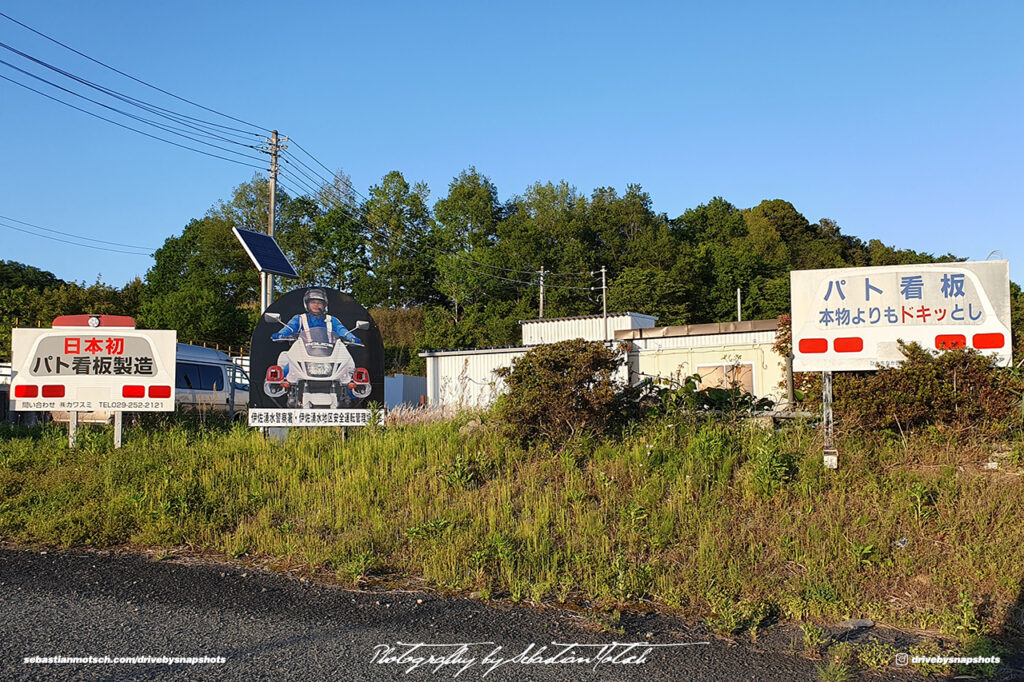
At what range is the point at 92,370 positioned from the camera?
10.6 metres

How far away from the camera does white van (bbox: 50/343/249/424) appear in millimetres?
16219

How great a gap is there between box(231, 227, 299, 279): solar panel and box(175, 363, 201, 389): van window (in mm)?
3988

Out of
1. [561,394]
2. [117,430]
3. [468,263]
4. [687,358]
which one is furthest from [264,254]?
[468,263]

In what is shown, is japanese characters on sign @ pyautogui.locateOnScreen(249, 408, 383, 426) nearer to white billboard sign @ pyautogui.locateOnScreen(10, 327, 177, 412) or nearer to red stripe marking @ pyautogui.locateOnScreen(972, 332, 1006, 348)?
white billboard sign @ pyautogui.locateOnScreen(10, 327, 177, 412)

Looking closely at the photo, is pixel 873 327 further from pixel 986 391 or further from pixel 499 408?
pixel 499 408

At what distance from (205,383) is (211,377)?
0.27 meters

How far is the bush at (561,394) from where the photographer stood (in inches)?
359

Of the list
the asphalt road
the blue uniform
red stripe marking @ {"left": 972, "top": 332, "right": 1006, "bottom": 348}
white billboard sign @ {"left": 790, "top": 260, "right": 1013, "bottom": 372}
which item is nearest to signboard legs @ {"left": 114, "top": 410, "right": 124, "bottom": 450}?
the blue uniform

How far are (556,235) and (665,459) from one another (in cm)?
5473

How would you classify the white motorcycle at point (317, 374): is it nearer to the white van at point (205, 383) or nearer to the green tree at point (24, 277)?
the white van at point (205, 383)

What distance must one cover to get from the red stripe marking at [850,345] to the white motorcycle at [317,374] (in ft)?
19.6

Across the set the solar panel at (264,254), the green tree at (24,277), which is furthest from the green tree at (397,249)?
the solar panel at (264,254)

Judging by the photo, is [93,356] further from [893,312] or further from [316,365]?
[893,312]

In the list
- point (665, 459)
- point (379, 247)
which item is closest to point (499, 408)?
point (665, 459)
